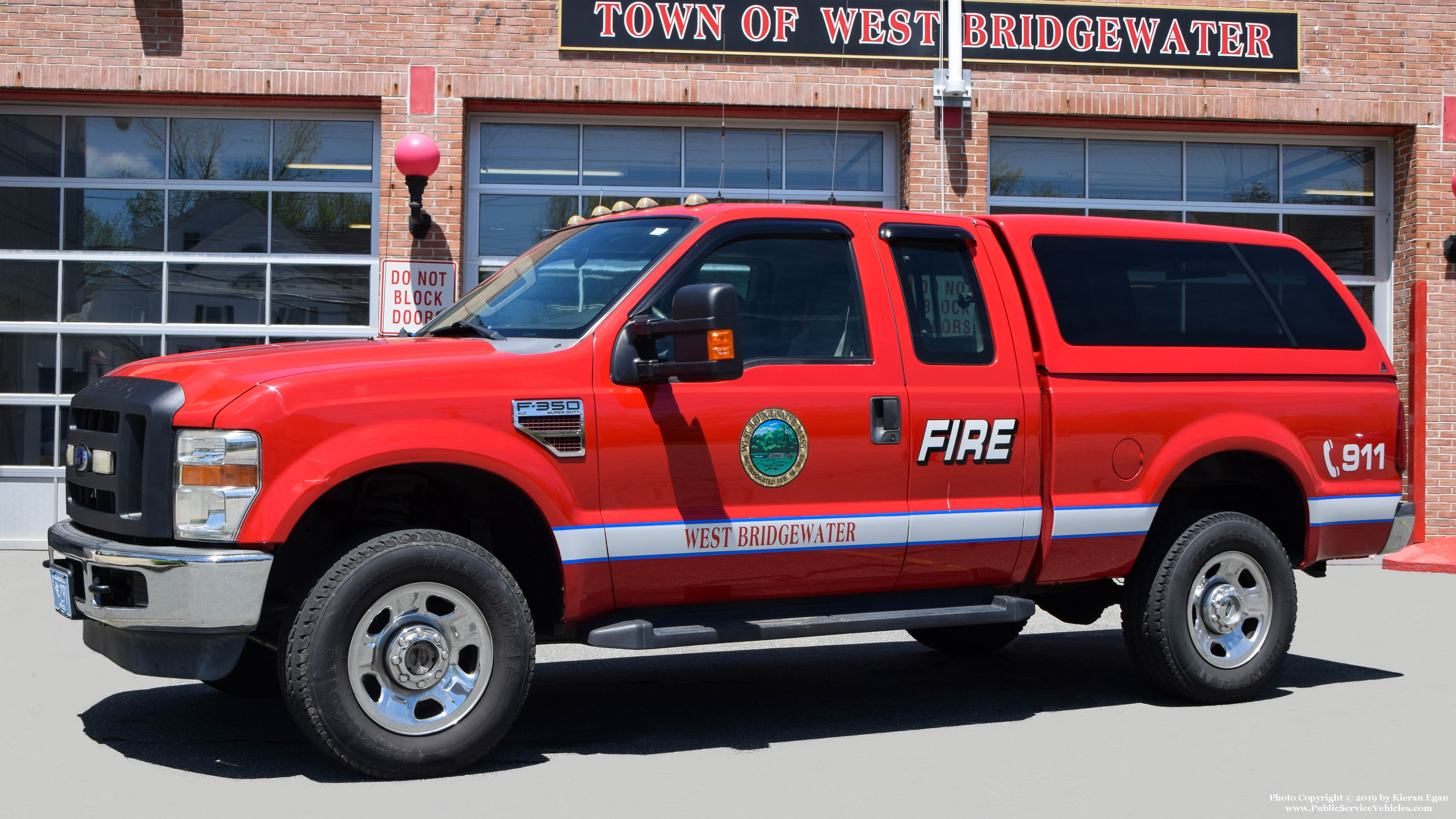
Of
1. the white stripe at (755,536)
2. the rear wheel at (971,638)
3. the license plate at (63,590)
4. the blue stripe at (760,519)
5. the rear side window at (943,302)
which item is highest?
the rear side window at (943,302)

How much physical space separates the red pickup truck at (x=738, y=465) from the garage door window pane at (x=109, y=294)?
771 centimetres

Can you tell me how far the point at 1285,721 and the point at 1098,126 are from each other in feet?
28.5

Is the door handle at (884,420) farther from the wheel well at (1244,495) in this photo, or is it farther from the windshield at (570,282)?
the wheel well at (1244,495)

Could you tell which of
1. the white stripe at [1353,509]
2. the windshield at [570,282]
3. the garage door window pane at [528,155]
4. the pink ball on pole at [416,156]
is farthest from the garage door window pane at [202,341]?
the white stripe at [1353,509]

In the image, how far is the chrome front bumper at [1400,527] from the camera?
6898 millimetres

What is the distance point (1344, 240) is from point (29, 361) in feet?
41.6

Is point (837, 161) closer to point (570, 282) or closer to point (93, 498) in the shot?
point (570, 282)

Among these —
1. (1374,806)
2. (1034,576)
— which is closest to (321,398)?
(1034,576)

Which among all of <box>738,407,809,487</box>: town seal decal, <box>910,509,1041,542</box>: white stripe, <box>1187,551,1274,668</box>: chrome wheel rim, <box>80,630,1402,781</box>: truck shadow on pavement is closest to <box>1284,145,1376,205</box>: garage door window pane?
<box>80,630,1402,781</box>: truck shadow on pavement

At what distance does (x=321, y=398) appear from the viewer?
4.72m

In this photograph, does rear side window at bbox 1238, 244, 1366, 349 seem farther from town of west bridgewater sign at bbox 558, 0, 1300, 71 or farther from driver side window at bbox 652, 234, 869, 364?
town of west bridgewater sign at bbox 558, 0, 1300, 71

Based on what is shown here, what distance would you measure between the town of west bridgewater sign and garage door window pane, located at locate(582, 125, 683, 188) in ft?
2.67

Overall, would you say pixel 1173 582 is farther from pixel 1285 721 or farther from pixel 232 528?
pixel 232 528

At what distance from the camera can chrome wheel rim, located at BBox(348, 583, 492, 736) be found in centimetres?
480
